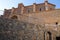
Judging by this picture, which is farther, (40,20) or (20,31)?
(40,20)

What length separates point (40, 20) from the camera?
27.6m

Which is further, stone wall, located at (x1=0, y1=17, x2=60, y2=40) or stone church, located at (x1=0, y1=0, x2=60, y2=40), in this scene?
stone church, located at (x1=0, y1=0, x2=60, y2=40)

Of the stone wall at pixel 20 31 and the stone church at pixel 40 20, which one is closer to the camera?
the stone wall at pixel 20 31

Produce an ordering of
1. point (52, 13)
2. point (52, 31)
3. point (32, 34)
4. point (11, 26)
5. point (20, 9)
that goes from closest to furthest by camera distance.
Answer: point (11, 26)
point (32, 34)
point (52, 31)
point (52, 13)
point (20, 9)

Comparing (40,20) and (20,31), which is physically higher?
(40,20)

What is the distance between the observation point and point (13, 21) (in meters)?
14.6

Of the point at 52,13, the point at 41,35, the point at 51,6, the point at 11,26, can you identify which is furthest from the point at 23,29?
the point at 51,6

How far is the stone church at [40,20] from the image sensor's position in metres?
17.1

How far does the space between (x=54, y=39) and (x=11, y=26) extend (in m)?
7.93

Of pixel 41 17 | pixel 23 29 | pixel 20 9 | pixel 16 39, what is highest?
pixel 20 9

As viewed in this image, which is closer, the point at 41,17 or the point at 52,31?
the point at 52,31

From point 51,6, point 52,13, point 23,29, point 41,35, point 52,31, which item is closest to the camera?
point 23,29

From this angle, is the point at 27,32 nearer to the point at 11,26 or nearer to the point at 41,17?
the point at 11,26

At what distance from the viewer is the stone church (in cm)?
1714
